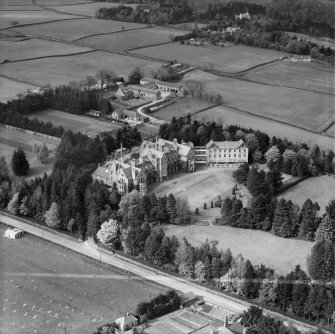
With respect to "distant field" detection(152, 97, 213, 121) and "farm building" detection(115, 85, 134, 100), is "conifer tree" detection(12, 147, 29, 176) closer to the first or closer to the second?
"distant field" detection(152, 97, 213, 121)

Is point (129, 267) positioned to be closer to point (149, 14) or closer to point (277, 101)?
point (277, 101)

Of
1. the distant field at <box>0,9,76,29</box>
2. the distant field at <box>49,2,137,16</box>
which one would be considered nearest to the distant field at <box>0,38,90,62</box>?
the distant field at <box>0,9,76,29</box>

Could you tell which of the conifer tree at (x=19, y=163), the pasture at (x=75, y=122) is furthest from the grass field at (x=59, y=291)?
the pasture at (x=75, y=122)

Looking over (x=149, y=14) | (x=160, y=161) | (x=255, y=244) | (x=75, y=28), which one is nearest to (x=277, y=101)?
(x=160, y=161)

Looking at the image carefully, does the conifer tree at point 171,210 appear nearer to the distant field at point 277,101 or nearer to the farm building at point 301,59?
the distant field at point 277,101

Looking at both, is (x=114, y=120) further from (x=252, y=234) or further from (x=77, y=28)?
(x=77, y=28)
